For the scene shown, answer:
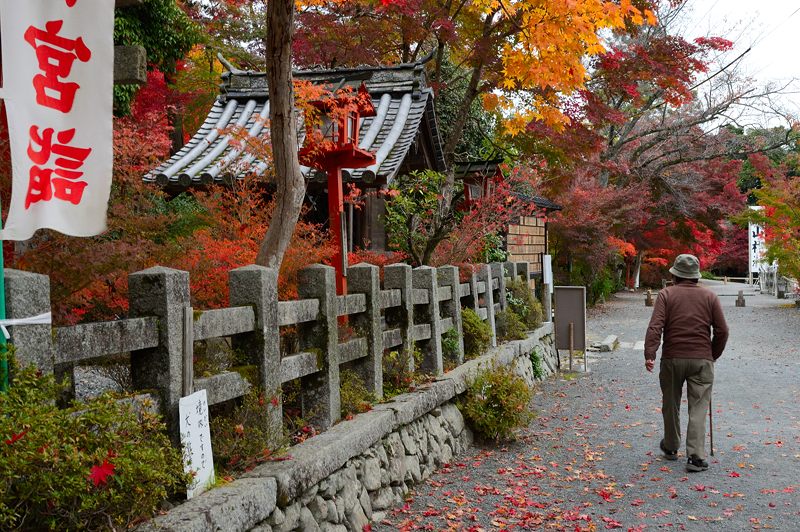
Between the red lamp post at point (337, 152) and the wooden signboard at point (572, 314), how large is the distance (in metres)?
5.61

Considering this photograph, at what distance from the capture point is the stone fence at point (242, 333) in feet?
11.8

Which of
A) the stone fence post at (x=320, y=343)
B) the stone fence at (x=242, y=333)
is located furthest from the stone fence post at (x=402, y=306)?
the stone fence post at (x=320, y=343)

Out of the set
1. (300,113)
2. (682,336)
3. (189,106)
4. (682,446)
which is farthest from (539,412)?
(189,106)

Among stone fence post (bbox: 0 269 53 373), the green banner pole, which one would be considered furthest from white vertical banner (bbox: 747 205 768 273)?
the green banner pole

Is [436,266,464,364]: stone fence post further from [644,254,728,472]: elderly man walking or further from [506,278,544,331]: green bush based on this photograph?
[506,278,544,331]: green bush

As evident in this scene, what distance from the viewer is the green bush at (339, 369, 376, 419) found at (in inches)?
260

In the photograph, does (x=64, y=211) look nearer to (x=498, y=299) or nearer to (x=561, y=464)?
(x=561, y=464)

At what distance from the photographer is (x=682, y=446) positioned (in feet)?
28.1

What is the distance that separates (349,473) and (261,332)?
140 centimetres

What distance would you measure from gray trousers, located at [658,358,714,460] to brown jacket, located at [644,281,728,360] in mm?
100

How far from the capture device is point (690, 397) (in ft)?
25.6

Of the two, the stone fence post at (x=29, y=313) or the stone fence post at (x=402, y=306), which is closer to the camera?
the stone fence post at (x=29, y=313)

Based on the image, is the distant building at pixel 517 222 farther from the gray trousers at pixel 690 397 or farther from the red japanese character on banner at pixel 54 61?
the red japanese character on banner at pixel 54 61

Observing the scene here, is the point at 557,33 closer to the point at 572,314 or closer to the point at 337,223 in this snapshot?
the point at 337,223
